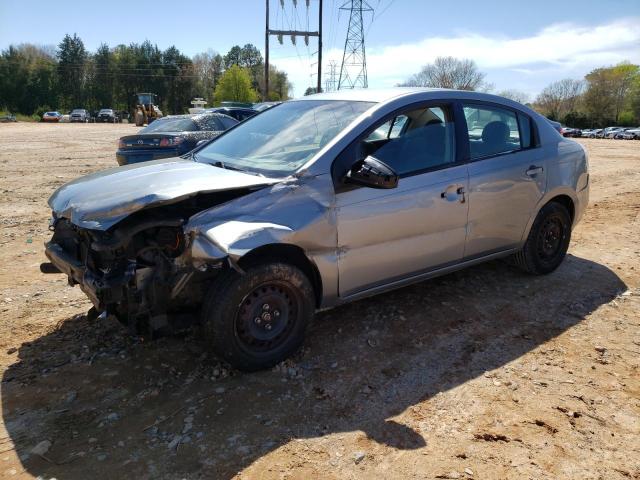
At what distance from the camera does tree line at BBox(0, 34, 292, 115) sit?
74.1m

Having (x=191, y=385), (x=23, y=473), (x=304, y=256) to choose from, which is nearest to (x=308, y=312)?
(x=304, y=256)

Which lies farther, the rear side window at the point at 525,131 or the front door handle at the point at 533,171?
the rear side window at the point at 525,131

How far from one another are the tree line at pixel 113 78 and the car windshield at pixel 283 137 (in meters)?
69.4

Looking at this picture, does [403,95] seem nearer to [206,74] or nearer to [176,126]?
[176,126]

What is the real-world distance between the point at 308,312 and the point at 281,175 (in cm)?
94

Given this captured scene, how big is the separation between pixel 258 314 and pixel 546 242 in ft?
10.5

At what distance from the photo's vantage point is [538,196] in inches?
183

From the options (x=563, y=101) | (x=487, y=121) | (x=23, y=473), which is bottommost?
(x=23, y=473)

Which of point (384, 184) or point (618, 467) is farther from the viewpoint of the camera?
point (384, 184)

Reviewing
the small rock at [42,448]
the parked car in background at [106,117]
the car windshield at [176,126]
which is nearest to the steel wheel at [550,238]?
the small rock at [42,448]

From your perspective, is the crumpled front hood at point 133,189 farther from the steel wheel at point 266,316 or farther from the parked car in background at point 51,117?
the parked car in background at point 51,117

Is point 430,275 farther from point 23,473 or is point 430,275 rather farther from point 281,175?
point 23,473

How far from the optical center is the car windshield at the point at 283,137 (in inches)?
140

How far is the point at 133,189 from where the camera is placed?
3.19m
